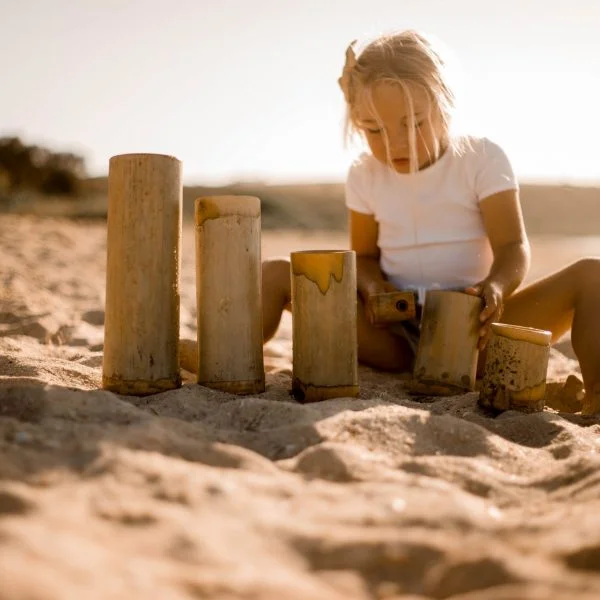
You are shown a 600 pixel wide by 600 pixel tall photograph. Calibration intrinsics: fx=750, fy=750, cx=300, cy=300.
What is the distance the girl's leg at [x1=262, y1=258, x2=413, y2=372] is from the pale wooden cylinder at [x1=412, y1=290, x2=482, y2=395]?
1.34 feet

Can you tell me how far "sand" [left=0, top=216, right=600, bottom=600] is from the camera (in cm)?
107

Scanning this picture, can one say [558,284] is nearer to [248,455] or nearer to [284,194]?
[248,455]

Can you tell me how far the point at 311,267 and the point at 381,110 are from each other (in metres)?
0.75

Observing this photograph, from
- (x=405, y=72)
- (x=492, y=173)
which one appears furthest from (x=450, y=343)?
(x=405, y=72)

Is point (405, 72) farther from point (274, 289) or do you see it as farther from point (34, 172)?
point (34, 172)

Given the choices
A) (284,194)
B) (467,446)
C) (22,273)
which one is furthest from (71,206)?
(467,446)

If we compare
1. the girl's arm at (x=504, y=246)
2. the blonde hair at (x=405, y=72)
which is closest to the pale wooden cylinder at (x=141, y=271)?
the blonde hair at (x=405, y=72)

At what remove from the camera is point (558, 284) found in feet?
8.64

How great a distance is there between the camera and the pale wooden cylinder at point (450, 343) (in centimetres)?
236

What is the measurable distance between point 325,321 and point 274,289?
0.74m

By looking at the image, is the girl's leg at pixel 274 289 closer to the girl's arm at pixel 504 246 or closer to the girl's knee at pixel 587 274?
the girl's arm at pixel 504 246

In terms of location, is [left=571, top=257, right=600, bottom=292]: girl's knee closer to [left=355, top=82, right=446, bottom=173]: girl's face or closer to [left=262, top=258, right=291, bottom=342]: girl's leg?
[left=355, top=82, right=446, bottom=173]: girl's face

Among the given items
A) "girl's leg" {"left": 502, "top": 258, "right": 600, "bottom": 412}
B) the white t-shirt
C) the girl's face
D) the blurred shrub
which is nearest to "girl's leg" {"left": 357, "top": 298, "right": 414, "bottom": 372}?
the white t-shirt

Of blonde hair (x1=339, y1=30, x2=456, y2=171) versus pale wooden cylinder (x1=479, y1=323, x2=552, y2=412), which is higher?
blonde hair (x1=339, y1=30, x2=456, y2=171)
